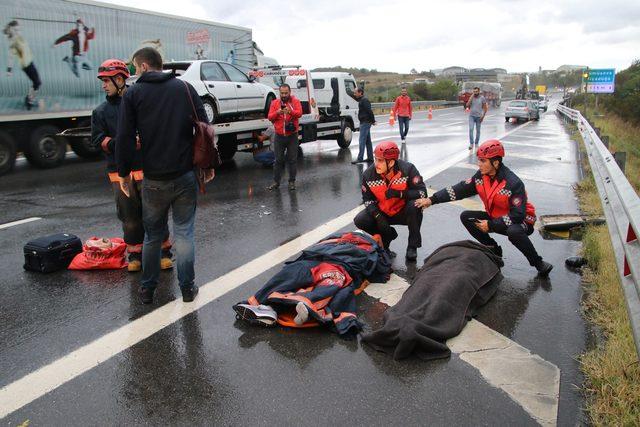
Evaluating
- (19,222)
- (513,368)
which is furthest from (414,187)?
(19,222)

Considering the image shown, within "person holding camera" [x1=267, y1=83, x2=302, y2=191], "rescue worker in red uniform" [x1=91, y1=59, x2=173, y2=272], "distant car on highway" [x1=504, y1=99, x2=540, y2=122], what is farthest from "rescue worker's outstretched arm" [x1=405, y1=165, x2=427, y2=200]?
"distant car on highway" [x1=504, y1=99, x2=540, y2=122]

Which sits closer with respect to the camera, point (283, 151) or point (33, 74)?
point (283, 151)

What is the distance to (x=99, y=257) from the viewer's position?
5.36m

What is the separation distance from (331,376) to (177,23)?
13949 mm

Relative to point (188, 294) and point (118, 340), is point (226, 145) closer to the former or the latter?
point (188, 294)

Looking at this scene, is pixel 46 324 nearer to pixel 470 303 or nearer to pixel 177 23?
pixel 470 303

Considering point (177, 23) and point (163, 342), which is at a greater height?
point (177, 23)

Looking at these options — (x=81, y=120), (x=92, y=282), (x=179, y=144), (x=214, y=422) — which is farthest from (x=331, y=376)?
(x=81, y=120)

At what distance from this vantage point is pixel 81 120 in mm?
13461

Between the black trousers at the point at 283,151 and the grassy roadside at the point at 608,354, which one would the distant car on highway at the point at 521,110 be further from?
the grassy roadside at the point at 608,354

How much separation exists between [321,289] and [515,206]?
2.12 meters

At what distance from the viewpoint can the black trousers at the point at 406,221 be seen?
5.54 metres

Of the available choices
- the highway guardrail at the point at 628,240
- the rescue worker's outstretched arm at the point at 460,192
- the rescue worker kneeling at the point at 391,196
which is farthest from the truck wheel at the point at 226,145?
the highway guardrail at the point at 628,240

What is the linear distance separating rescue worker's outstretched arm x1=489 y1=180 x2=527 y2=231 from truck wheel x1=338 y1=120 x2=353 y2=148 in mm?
11113
